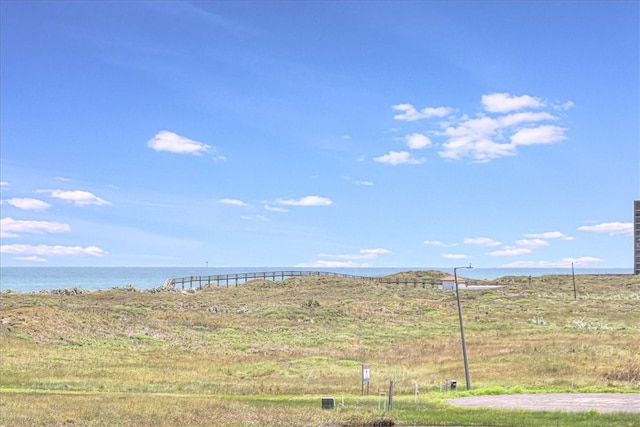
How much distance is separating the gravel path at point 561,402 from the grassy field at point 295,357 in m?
1.79

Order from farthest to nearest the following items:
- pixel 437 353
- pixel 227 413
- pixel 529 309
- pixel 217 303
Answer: pixel 217 303
pixel 529 309
pixel 437 353
pixel 227 413

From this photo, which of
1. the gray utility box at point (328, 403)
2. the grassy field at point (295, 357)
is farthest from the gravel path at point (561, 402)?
the gray utility box at point (328, 403)

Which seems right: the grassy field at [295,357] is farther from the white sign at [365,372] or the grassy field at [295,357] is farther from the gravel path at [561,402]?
the gravel path at [561,402]

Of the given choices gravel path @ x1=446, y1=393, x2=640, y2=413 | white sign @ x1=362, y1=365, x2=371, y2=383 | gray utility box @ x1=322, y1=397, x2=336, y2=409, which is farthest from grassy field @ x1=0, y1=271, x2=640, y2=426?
gravel path @ x1=446, y1=393, x2=640, y2=413

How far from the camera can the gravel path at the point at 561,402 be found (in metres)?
31.1

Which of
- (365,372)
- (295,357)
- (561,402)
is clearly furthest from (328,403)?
(295,357)

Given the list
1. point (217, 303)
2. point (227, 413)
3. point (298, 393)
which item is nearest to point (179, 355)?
point (298, 393)

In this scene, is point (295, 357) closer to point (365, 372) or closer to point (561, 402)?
point (365, 372)

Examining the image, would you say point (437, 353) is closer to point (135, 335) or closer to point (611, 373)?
point (611, 373)

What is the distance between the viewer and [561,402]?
109 ft

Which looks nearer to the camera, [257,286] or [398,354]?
[398,354]

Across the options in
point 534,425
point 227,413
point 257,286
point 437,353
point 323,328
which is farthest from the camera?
point 257,286

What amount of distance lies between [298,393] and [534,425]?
16.1 m

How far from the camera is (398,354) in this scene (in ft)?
196
